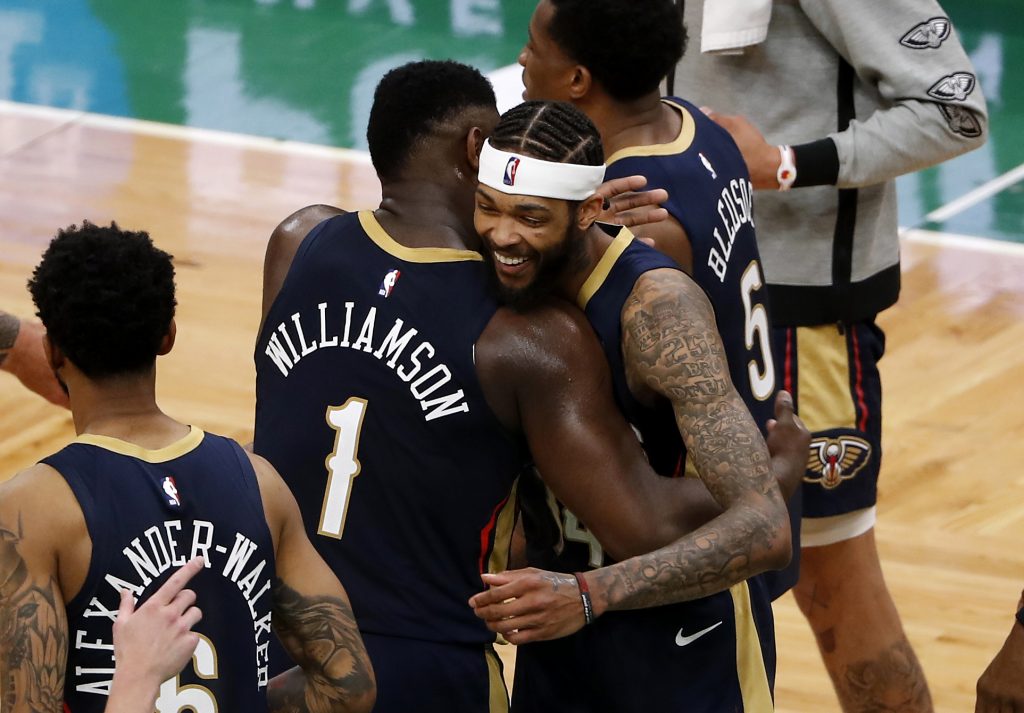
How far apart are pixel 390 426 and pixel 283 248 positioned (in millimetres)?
498

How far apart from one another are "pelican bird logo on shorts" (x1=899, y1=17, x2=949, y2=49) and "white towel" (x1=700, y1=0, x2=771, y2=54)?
0.33 m

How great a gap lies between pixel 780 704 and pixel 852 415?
1.01m

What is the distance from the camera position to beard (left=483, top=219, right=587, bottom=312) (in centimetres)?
303

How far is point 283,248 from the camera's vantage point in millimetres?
3420

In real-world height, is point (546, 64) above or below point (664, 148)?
above

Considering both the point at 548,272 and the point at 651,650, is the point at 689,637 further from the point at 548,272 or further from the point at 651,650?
the point at 548,272

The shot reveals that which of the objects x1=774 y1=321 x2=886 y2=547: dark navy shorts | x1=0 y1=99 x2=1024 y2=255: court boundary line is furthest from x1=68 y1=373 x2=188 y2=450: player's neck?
x1=0 y1=99 x2=1024 y2=255: court boundary line

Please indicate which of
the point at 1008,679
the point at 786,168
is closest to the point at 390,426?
the point at 1008,679

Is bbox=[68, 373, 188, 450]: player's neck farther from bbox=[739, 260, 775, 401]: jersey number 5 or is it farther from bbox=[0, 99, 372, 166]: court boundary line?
bbox=[0, 99, 372, 166]: court boundary line

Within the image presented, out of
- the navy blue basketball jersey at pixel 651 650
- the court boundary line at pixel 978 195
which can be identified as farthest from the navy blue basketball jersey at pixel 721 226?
the court boundary line at pixel 978 195

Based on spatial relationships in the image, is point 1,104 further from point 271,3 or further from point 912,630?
point 912,630

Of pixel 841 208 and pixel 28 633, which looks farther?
pixel 841 208

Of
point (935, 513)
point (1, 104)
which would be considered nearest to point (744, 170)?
point (935, 513)

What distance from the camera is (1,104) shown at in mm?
10211
